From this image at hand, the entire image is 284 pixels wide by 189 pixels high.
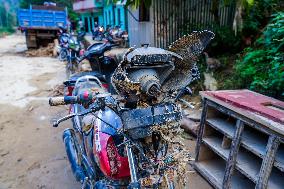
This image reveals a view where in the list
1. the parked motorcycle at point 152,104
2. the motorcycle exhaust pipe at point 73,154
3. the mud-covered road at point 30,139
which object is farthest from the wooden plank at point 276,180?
the mud-covered road at point 30,139

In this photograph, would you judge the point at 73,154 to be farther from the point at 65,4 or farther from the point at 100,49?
the point at 65,4

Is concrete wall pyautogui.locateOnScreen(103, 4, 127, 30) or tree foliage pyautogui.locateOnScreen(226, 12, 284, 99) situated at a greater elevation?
concrete wall pyautogui.locateOnScreen(103, 4, 127, 30)

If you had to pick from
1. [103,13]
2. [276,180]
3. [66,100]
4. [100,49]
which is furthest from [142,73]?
[103,13]

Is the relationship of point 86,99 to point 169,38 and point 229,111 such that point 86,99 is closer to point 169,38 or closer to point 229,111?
point 229,111

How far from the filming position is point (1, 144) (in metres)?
4.48

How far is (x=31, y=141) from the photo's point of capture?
179 inches

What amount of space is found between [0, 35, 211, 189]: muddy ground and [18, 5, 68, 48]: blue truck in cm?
703

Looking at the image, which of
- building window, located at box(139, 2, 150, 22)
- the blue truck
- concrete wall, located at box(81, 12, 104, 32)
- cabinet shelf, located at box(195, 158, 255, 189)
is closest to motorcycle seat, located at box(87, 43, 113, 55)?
cabinet shelf, located at box(195, 158, 255, 189)

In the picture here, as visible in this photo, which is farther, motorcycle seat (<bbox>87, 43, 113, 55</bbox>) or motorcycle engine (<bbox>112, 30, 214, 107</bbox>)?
motorcycle seat (<bbox>87, 43, 113, 55</bbox>)

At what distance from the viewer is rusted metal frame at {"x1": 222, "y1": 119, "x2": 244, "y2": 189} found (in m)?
2.75

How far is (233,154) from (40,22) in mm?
14338

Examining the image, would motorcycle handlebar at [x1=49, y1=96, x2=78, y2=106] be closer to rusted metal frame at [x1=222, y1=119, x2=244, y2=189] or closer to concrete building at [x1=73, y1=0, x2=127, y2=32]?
rusted metal frame at [x1=222, y1=119, x2=244, y2=189]

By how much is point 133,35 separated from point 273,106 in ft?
24.4

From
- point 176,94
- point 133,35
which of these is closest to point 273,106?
point 176,94
